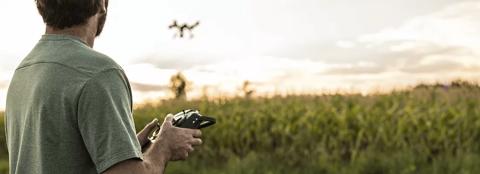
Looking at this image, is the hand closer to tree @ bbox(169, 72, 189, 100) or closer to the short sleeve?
the short sleeve

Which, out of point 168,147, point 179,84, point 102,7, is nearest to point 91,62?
point 102,7

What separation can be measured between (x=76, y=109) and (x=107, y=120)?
0.12m

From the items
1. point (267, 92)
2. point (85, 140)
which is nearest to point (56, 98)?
point (85, 140)

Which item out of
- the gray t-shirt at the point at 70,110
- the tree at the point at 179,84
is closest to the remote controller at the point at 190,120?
the gray t-shirt at the point at 70,110

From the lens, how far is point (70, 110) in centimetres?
228

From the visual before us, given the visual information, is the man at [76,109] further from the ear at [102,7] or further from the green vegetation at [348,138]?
the green vegetation at [348,138]

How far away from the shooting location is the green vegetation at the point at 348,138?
8625 millimetres

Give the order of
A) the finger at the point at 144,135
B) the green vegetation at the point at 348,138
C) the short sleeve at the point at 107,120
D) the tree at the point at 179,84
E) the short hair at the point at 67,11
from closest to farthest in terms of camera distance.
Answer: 1. the short sleeve at the point at 107,120
2. the short hair at the point at 67,11
3. the finger at the point at 144,135
4. the green vegetation at the point at 348,138
5. the tree at the point at 179,84

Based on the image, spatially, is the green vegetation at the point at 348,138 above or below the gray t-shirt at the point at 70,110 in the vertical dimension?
below

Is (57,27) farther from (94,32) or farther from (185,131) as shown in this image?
(185,131)

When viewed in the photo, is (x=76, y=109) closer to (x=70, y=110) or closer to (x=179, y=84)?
(x=70, y=110)

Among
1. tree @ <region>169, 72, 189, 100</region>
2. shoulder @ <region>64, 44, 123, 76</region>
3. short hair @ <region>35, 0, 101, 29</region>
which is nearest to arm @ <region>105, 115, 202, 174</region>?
shoulder @ <region>64, 44, 123, 76</region>

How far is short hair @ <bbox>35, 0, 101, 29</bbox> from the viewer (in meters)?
2.34

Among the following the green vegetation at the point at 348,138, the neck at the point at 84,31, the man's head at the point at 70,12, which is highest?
the man's head at the point at 70,12
